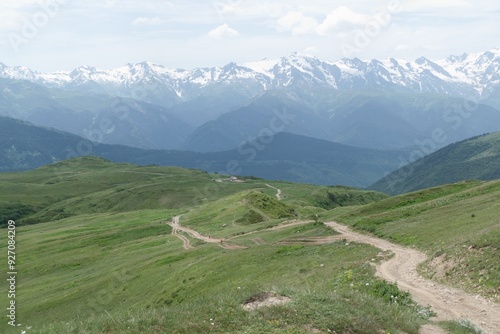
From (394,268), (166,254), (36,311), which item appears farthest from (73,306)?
(394,268)

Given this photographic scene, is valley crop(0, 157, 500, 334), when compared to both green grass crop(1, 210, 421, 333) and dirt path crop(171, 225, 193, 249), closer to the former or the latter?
green grass crop(1, 210, 421, 333)

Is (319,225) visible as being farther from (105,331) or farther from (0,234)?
(0,234)

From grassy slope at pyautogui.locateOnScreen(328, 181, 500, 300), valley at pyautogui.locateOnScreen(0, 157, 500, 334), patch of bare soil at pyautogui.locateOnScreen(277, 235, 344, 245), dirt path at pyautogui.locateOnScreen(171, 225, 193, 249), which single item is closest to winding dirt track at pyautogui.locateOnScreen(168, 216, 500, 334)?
valley at pyautogui.locateOnScreen(0, 157, 500, 334)

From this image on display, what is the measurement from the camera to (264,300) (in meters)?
24.9

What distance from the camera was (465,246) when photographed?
3834cm

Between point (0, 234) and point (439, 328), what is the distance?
183m

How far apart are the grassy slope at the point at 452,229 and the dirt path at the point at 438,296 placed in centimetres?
125

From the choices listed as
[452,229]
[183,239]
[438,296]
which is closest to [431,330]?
[438,296]

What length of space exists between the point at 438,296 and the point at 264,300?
47.6ft

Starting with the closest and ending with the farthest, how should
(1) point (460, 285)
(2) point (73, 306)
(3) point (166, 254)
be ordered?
(1) point (460, 285) → (2) point (73, 306) → (3) point (166, 254)

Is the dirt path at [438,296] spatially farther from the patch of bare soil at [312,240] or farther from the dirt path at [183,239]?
the dirt path at [183,239]

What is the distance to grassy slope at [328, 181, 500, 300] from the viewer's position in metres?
33.8

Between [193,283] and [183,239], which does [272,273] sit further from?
[183,239]

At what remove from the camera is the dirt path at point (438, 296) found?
87.4ft
